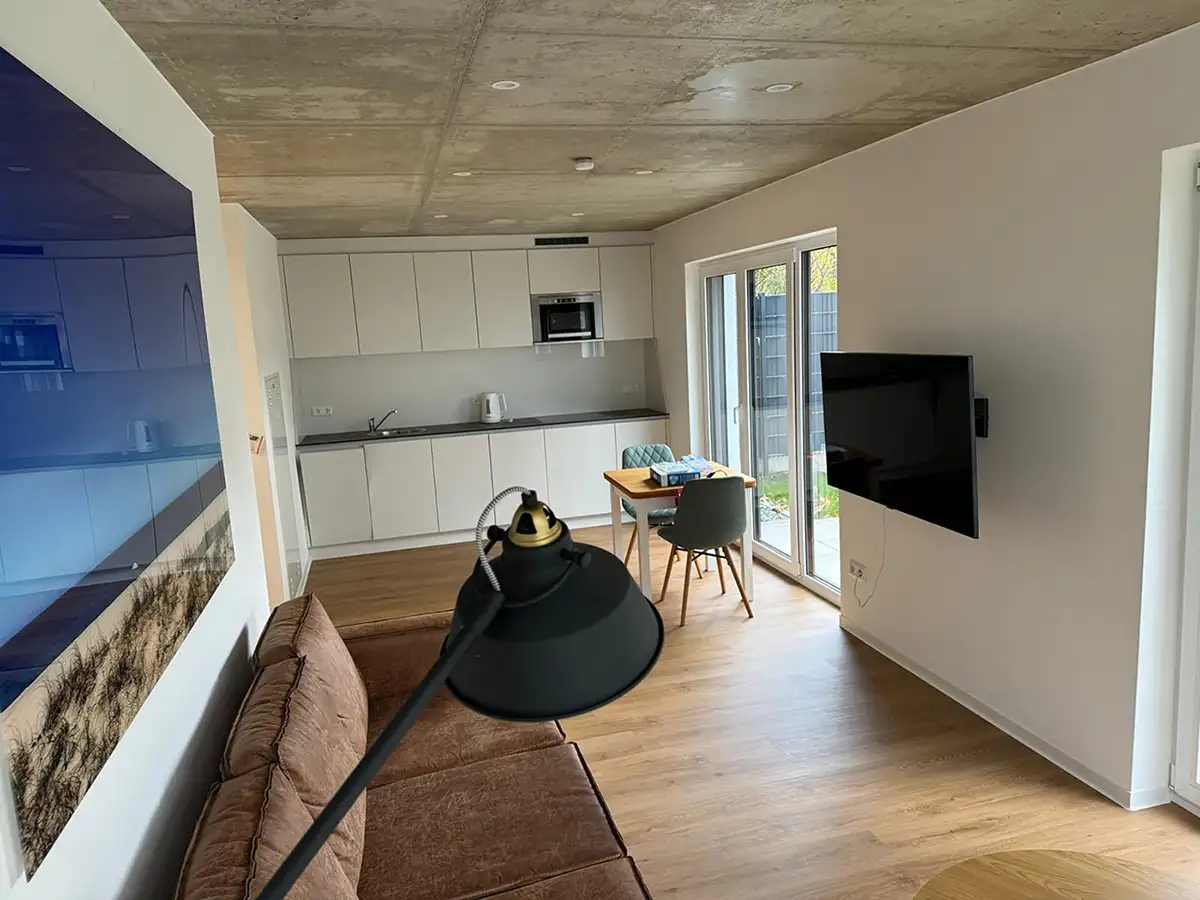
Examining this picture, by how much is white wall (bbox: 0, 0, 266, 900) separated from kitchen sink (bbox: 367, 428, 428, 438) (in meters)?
3.47

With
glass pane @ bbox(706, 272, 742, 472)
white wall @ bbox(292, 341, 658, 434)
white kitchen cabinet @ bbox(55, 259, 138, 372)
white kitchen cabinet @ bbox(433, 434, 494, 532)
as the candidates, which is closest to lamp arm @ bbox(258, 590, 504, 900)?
white kitchen cabinet @ bbox(55, 259, 138, 372)

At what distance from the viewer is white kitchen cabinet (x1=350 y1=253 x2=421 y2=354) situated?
627 centimetres

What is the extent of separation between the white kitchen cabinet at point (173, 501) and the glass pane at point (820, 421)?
324 cm

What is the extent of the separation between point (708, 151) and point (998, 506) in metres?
1.97

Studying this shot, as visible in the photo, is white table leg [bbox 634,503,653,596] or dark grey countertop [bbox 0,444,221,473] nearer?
dark grey countertop [bbox 0,444,221,473]

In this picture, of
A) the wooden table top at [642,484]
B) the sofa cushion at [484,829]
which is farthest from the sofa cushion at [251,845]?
the wooden table top at [642,484]

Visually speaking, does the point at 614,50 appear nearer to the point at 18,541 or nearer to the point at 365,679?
the point at 18,541

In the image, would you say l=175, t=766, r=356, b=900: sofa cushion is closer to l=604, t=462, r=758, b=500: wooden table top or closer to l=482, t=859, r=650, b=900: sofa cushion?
l=482, t=859, r=650, b=900: sofa cushion

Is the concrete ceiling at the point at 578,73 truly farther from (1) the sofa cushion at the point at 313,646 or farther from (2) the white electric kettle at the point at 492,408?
(2) the white electric kettle at the point at 492,408

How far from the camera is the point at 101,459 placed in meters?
1.38

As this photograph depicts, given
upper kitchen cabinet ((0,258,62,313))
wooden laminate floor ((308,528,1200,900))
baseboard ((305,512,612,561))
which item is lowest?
wooden laminate floor ((308,528,1200,900))

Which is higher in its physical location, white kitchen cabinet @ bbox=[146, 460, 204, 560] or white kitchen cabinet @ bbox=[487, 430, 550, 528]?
white kitchen cabinet @ bbox=[146, 460, 204, 560]

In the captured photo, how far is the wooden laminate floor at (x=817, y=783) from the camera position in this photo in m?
2.54

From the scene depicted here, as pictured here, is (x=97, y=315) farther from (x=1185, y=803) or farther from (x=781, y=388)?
(x=781, y=388)
